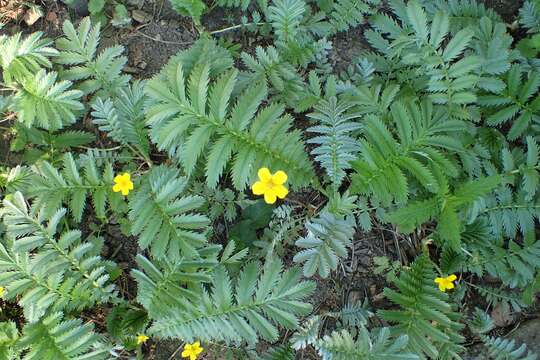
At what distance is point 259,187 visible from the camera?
2.28 m

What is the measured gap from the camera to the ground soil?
286cm

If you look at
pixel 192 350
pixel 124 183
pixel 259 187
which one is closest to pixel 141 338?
pixel 192 350

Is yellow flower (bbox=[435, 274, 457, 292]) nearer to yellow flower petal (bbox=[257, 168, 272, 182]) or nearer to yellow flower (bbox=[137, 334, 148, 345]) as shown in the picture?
yellow flower petal (bbox=[257, 168, 272, 182])

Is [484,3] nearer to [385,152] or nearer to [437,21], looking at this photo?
[437,21]

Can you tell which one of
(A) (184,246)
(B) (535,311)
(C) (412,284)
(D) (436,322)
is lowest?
(B) (535,311)

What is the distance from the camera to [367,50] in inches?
120

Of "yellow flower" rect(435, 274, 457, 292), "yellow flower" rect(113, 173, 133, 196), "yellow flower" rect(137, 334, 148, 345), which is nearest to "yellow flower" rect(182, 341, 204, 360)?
"yellow flower" rect(137, 334, 148, 345)

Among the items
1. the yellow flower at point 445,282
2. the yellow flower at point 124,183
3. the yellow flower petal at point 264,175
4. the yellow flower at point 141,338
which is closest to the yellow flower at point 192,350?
the yellow flower at point 141,338

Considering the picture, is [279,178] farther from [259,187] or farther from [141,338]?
[141,338]

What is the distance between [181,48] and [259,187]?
1196 millimetres

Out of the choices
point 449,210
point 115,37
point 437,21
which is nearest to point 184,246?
point 449,210

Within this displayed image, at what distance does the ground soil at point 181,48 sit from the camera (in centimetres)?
286

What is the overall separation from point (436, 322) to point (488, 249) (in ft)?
1.54

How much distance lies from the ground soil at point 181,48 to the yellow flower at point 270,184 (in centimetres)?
76
